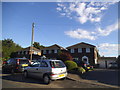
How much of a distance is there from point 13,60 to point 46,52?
76.4 feet

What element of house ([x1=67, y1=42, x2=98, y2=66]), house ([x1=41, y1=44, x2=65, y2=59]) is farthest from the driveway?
house ([x1=41, y1=44, x2=65, y2=59])

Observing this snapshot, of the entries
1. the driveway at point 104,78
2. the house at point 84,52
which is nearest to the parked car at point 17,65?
the driveway at point 104,78

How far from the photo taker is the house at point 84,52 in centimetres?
2803

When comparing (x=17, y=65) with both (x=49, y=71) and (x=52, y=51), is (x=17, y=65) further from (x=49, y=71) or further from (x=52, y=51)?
(x=52, y=51)

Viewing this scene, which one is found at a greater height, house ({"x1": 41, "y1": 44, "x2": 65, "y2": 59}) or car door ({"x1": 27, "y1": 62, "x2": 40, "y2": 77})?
house ({"x1": 41, "y1": 44, "x2": 65, "y2": 59})

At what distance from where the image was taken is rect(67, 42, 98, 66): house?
28030 mm

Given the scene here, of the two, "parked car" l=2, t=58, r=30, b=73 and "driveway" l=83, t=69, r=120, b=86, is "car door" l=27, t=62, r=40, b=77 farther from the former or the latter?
"driveway" l=83, t=69, r=120, b=86

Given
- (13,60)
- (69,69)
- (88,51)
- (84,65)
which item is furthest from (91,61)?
(13,60)

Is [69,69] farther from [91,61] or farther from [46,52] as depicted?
[46,52]

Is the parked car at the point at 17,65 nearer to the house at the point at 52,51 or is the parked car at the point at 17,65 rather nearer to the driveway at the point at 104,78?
the driveway at the point at 104,78

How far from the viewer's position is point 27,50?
127 feet

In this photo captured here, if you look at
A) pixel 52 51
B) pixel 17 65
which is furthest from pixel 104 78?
pixel 52 51

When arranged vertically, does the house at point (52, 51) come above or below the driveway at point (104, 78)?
above

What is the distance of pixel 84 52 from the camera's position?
29.0m
